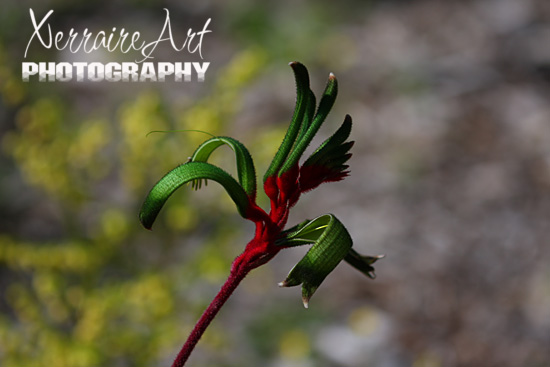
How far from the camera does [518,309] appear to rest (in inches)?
76.7

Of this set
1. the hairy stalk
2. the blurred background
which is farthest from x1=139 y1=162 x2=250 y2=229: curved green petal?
the blurred background

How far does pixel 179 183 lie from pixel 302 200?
1959 millimetres

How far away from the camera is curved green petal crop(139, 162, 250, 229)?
469 millimetres

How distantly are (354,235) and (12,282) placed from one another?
1016mm

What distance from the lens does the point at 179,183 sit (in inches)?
18.3

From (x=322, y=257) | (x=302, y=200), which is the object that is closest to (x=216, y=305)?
(x=322, y=257)

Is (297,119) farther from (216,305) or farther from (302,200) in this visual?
(302,200)

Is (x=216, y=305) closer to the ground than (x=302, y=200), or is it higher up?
closer to the ground

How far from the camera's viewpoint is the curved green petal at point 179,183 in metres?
0.47

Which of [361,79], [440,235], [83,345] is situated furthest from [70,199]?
[361,79]

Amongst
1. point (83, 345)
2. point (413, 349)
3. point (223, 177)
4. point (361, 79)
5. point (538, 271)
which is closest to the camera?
point (223, 177)

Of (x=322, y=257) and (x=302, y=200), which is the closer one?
(x=322, y=257)

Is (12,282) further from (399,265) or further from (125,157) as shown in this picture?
(399,265)

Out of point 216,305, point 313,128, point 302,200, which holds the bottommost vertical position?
point 216,305
